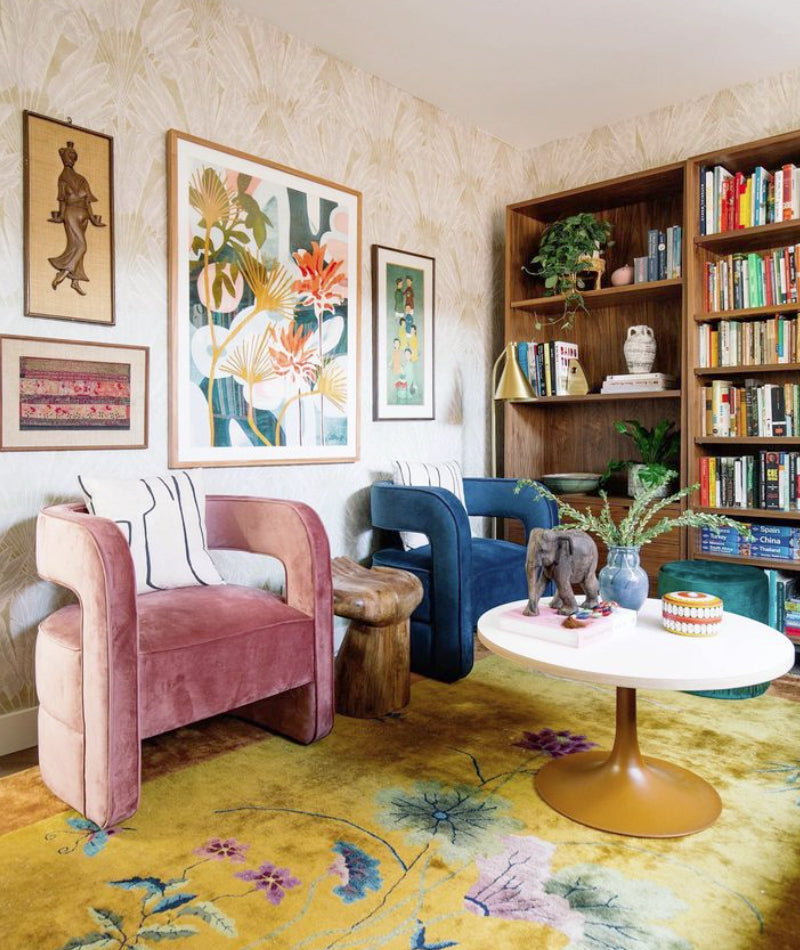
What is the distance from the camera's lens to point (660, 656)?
1689 millimetres

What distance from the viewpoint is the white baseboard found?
89.6 inches

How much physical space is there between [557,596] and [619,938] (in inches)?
31.9

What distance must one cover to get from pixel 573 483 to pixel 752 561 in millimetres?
930

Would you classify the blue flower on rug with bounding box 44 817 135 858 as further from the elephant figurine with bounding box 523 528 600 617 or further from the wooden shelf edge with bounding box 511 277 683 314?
the wooden shelf edge with bounding box 511 277 683 314

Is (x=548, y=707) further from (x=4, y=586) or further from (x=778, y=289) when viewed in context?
(x=778, y=289)

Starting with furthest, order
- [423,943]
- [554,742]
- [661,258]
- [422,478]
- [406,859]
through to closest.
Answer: [661,258] < [422,478] < [554,742] < [406,859] < [423,943]

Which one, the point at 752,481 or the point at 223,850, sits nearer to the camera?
the point at 223,850

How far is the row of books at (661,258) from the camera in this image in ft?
11.2

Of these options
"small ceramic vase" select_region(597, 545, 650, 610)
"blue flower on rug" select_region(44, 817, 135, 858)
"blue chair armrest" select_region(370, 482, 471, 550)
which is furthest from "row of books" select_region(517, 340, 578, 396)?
"blue flower on rug" select_region(44, 817, 135, 858)

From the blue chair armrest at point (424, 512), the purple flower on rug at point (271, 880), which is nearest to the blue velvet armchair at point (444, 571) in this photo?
the blue chair armrest at point (424, 512)

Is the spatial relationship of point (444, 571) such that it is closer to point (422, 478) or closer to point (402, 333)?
point (422, 478)

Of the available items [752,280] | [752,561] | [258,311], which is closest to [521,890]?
[752,561]

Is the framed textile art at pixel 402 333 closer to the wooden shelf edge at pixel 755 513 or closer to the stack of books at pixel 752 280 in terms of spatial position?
the stack of books at pixel 752 280

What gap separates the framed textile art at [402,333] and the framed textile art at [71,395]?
48.1 inches
